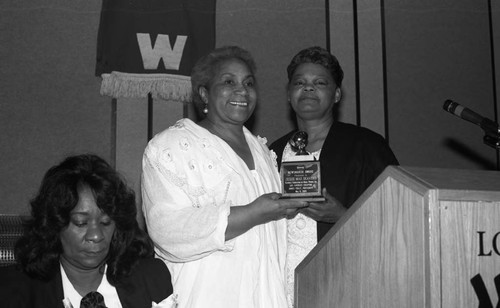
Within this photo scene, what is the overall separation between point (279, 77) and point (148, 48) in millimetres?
859

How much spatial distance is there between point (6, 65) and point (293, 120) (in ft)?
5.81

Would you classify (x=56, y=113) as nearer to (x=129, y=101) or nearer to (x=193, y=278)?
(x=129, y=101)

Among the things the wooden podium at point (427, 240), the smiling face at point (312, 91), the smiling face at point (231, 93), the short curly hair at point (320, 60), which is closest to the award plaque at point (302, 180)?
the smiling face at point (231, 93)

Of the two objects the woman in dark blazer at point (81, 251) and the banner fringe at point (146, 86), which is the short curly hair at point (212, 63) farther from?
the banner fringe at point (146, 86)

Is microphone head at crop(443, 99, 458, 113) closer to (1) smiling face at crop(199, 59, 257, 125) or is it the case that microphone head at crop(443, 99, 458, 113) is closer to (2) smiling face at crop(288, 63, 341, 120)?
(1) smiling face at crop(199, 59, 257, 125)

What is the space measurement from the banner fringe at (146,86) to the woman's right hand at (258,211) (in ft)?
6.60

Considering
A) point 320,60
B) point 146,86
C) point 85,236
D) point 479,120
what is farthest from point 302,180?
point 146,86

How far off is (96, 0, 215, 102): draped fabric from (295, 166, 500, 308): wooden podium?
2543mm

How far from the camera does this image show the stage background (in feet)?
12.3

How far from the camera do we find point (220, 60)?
230 centimetres

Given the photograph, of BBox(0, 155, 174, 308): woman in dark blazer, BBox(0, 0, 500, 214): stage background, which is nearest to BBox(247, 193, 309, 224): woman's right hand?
BBox(0, 155, 174, 308): woman in dark blazer

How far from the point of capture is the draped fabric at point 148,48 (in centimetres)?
379

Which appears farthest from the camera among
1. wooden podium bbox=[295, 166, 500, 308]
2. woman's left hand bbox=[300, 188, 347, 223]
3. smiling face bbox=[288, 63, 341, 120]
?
smiling face bbox=[288, 63, 341, 120]

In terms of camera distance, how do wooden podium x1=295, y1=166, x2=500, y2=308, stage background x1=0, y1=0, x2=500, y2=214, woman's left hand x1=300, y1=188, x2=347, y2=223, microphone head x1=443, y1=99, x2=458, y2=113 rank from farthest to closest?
1. stage background x1=0, y1=0, x2=500, y2=214
2. woman's left hand x1=300, y1=188, x2=347, y2=223
3. microphone head x1=443, y1=99, x2=458, y2=113
4. wooden podium x1=295, y1=166, x2=500, y2=308
